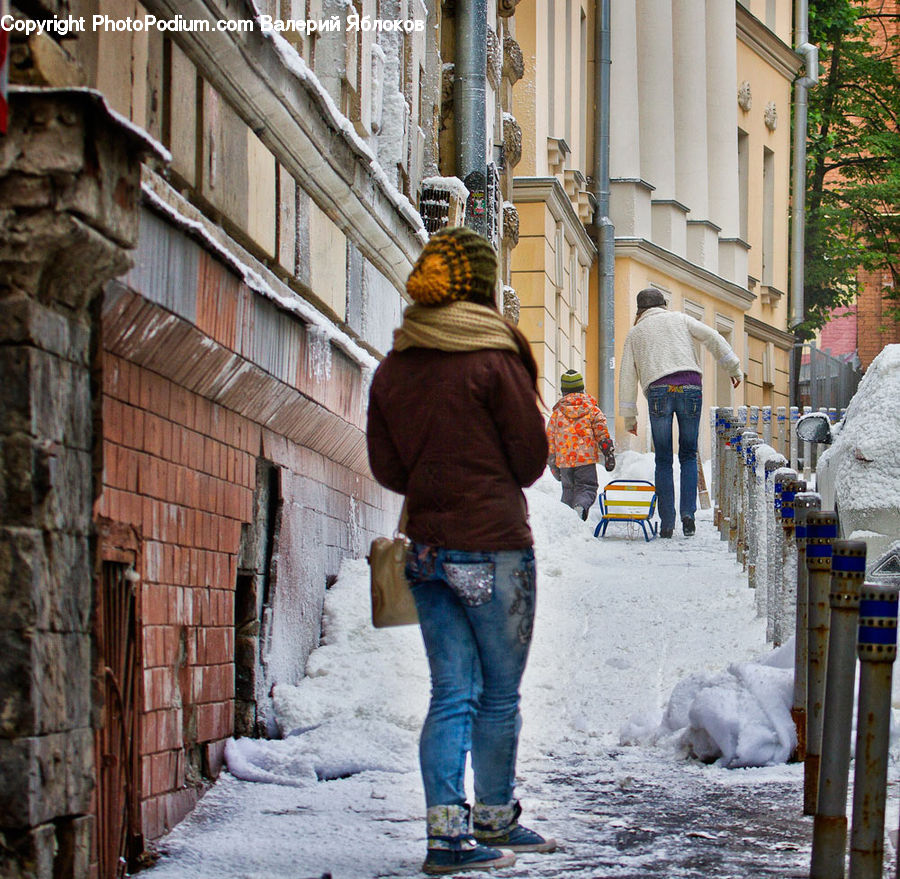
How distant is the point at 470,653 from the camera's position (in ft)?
15.6

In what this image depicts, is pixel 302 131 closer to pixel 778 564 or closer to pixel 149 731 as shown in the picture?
pixel 149 731

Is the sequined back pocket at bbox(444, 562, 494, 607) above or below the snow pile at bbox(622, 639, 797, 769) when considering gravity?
above

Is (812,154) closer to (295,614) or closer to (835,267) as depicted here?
(835,267)

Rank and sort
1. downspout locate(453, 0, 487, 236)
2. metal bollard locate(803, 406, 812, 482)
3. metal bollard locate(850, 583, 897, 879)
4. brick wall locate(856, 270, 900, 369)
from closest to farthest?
metal bollard locate(850, 583, 897, 879) → downspout locate(453, 0, 487, 236) → metal bollard locate(803, 406, 812, 482) → brick wall locate(856, 270, 900, 369)

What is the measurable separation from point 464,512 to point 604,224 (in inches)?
939

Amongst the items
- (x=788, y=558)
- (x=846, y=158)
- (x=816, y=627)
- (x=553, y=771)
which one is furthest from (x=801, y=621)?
(x=846, y=158)

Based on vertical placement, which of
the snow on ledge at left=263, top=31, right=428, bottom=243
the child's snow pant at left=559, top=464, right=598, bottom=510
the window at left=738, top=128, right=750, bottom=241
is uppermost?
the window at left=738, top=128, right=750, bottom=241

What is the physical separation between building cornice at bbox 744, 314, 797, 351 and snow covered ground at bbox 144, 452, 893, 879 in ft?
82.3

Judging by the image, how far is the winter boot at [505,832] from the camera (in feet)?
16.0

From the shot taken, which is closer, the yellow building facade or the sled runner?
the sled runner

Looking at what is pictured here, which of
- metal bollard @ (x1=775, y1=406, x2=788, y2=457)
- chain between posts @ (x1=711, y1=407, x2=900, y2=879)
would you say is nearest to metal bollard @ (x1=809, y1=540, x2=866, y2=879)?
chain between posts @ (x1=711, y1=407, x2=900, y2=879)

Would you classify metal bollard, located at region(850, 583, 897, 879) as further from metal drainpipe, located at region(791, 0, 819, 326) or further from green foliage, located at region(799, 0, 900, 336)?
green foliage, located at region(799, 0, 900, 336)

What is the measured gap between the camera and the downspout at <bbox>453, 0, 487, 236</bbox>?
13.2m

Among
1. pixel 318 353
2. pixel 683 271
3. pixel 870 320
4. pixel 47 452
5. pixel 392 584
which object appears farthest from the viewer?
pixel 870 320
